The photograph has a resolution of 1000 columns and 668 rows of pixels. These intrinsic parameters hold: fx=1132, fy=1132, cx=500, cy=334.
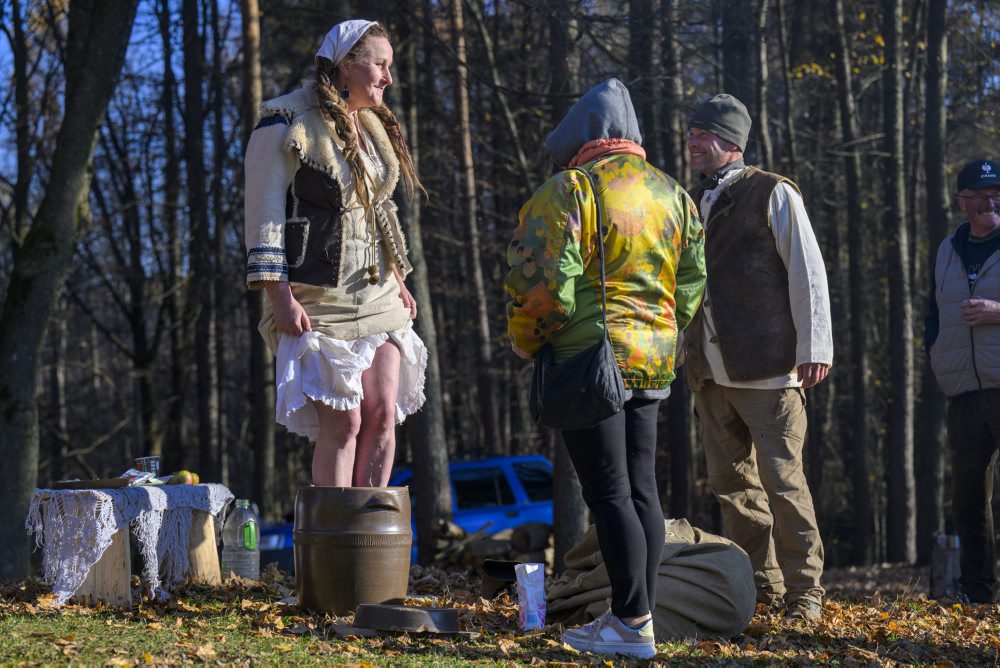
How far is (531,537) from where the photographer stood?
1005 centimetres

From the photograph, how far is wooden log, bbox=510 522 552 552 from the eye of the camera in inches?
395

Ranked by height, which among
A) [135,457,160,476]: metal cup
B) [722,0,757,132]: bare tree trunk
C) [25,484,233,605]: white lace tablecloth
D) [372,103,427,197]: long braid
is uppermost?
[722,0,757,132]: bare tree trunk

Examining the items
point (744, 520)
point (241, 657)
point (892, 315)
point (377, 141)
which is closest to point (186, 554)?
point (241, 657)

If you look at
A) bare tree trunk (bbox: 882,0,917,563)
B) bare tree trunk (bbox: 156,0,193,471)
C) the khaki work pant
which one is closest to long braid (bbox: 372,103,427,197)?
the khaki work pant

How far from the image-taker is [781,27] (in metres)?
15.8

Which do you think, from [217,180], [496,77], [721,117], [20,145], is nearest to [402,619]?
[721,117]

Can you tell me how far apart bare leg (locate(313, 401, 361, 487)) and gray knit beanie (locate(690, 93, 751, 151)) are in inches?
79.7

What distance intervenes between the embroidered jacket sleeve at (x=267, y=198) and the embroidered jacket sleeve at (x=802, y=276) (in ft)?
6.94

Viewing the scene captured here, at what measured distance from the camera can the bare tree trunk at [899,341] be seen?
14383 millimetres

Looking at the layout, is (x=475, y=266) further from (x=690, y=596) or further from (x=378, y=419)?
(x=690, y=596)

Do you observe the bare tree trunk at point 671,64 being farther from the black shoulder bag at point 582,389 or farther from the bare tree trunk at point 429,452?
the black shoulder bag at point 582,389

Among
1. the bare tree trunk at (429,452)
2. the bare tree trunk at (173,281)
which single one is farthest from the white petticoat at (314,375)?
the bare tree trunk at (173,281)

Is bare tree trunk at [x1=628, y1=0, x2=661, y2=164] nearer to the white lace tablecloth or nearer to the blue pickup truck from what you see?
the blue pickup truck

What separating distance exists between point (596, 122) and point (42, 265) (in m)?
4.90
